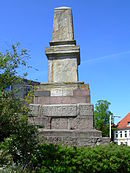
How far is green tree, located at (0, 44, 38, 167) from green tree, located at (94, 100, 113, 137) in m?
36.5

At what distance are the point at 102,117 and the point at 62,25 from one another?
122 ft

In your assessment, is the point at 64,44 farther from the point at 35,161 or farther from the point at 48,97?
the point at 35,161

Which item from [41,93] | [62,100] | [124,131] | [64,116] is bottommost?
[124,131]

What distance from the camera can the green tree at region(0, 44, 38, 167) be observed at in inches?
158

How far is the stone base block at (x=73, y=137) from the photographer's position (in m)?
5.73

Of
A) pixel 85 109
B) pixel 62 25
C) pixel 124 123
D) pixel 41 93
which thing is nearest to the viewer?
pixel 85 109

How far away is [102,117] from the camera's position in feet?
143

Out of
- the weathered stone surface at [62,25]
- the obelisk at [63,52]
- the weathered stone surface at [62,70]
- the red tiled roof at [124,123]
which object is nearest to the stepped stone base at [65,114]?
the weathered stone surface at [62,70]

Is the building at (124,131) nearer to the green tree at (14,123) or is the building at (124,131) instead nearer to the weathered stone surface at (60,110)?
the weathered stone surface at (60,110)

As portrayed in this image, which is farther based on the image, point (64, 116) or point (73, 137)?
point (64, 116)

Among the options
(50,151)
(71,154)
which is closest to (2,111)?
(50,151)

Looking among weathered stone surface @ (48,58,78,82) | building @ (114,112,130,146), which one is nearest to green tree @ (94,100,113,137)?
building @ (114,112,130,146)

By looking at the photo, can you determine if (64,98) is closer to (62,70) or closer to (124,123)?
(62,70)

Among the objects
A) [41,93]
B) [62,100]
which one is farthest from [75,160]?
[41,93]
